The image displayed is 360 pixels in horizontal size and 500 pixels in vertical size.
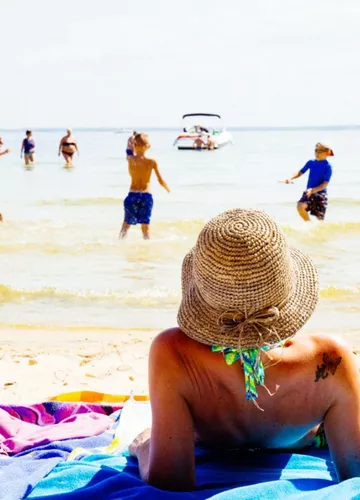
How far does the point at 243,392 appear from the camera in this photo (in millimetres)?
1881

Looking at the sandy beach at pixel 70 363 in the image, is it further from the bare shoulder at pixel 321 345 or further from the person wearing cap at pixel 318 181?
the person wearing cap at pixel 318 181

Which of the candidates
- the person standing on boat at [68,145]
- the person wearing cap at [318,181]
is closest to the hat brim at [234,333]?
the person wearing cap at [318,181]

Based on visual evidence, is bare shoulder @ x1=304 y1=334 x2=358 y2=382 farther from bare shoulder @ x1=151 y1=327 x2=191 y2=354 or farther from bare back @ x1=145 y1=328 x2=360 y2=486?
bare shoulder @ x1=151 y1=327 x2=191 y2=354

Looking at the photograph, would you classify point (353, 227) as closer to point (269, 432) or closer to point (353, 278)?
point (353, 278)

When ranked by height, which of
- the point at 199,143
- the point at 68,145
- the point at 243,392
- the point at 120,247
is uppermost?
the point at 243,392

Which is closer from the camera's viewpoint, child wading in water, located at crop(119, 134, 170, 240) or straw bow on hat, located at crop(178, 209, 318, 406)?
straw bow on hat, located at crop(178, 209, 318, 406)

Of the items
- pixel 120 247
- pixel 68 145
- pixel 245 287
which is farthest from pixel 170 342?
pixel 68 145

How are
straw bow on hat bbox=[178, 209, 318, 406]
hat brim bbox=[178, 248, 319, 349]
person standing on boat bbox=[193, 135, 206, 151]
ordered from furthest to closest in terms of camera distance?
1. person standing on boat bbox=[193, 135, 206, 151]
2. hat brim bbox=[178, 248, 319, 349]
3. straw bow on hat bbox=[178, 209, 318, 406]

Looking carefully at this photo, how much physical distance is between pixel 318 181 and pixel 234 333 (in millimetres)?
7549

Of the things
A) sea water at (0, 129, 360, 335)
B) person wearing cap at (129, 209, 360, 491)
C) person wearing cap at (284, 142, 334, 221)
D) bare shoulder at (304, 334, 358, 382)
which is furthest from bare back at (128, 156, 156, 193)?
bare shoulder at (304, 334, 358, 382)

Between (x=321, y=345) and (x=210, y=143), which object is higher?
(x=321, y=345)

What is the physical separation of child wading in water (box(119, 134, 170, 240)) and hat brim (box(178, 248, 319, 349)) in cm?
→ 664

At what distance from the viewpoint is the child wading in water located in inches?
337

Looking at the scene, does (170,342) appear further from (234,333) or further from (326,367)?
(326,367)
